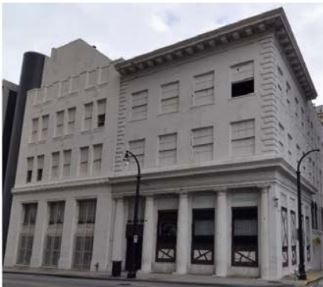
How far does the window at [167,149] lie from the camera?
30.5 m

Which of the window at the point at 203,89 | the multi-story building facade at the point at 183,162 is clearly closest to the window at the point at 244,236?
the multi-story building facade at the point at 183,162

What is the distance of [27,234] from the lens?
3834 centimetres

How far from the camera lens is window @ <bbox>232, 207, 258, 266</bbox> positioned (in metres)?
25.5

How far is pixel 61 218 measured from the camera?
119 feet

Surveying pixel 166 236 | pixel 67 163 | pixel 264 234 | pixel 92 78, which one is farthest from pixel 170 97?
pixel 264 234

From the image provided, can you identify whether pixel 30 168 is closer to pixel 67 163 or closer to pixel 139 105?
pixel 67 163

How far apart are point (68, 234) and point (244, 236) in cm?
1544

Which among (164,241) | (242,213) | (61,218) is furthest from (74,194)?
(242,213)

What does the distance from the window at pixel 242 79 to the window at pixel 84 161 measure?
14.1 metres

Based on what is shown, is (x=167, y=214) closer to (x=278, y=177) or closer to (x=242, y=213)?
(x=242, y=213)

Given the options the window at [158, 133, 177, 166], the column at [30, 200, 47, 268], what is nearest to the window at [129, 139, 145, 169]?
the window at [158, 133, 177, 166]

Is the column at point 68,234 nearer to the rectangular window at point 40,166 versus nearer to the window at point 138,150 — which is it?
the rectangular window at point 40,166

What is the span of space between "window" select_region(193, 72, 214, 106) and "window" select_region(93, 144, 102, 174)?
31.9 feet

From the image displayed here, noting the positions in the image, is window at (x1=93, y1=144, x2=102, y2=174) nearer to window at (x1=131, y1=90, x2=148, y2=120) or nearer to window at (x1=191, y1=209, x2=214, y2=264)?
window at (x1=131, y1=90, x2=148, y2=120)
